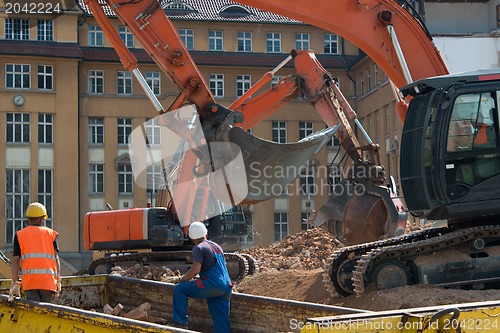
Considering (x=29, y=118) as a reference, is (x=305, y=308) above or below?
below

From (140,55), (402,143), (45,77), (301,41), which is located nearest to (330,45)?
(301,41)

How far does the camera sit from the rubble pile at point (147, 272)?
58.2ft

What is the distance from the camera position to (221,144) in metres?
13.7

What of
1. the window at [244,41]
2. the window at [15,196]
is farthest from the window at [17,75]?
the window at [244,41]

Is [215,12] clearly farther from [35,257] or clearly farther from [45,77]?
[35,257]

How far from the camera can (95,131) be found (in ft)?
149

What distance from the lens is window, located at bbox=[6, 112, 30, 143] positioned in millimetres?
43969

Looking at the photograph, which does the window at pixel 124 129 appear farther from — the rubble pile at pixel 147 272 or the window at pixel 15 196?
the rubble pile at pixel 147 272

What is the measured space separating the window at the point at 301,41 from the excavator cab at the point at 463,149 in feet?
127

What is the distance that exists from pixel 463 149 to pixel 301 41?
129 feet

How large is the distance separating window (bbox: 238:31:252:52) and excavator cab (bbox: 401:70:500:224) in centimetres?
3806

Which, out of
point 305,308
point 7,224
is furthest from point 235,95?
point 305,308

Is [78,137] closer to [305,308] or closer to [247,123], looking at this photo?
[247,123]

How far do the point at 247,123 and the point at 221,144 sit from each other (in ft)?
9.85
